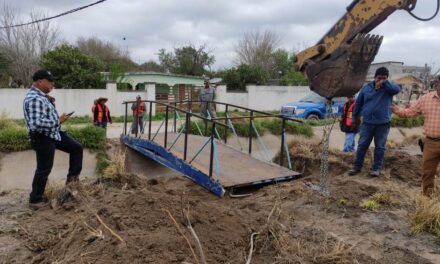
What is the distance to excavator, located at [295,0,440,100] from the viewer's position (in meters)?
4.98

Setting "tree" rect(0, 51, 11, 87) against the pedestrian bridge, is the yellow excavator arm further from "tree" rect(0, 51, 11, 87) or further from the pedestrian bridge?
"tree" rect(0, 51, 11, 87)

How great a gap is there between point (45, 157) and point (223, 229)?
2906 millimetres

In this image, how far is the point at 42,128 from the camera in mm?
5688

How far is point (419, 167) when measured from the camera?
26.7 feet

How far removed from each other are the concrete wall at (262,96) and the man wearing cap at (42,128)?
18.8 metres

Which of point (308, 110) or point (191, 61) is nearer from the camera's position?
point (308, 110)

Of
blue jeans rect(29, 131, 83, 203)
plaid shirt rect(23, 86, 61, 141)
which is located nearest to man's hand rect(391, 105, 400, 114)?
blue jeans rect(29, 131, 83, 203)

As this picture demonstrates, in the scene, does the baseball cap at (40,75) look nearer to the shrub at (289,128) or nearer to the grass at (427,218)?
the grass at (427,218)

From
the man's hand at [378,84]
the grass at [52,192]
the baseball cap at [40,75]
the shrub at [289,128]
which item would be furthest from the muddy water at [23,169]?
the man's hand at [378,84]

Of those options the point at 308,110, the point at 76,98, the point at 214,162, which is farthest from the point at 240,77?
the point at 214,162

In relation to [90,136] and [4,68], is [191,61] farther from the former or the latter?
[90,136]

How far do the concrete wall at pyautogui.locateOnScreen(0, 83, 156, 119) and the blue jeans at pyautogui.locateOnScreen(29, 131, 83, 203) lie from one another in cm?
1428

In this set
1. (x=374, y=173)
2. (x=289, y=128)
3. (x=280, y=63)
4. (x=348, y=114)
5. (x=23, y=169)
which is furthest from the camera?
(x=280, y=63)

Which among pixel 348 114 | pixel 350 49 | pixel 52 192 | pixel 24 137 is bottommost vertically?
pixel 52 192
